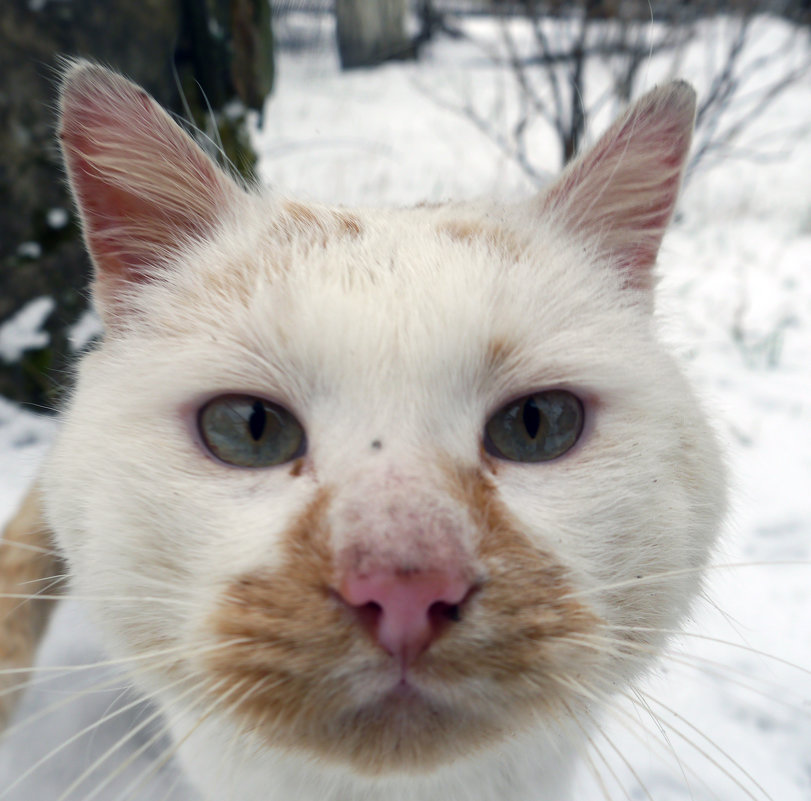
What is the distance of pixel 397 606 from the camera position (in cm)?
75

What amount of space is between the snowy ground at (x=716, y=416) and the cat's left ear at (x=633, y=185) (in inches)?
8.5

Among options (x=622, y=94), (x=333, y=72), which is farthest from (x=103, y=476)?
(x=333, y=72)

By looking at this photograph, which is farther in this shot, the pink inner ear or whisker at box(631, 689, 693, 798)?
the pink inner ear

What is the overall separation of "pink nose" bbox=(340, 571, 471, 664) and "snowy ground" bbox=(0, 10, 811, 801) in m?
0.35

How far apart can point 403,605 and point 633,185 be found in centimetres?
88

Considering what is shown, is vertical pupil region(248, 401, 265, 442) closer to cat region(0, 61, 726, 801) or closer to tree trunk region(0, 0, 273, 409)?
cat region(0, 61, 726, 801)

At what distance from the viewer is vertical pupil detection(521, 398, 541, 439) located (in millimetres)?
1021

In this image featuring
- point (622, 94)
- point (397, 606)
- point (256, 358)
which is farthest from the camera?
point (622, 94)

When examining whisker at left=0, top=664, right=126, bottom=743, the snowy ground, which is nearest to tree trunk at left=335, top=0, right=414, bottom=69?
the snowy ground

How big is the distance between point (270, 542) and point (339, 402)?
0.21 metres

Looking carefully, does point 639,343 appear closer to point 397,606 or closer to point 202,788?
point 397,606

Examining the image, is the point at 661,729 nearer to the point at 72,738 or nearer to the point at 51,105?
the point at 72,738

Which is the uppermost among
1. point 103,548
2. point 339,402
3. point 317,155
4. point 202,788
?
point 317,155

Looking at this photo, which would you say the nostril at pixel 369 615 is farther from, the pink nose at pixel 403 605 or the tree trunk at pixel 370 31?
the tree trunk at pixel 370 31
